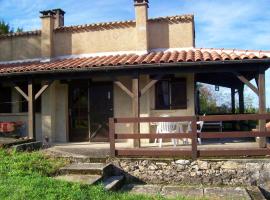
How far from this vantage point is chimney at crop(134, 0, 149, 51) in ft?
47.9

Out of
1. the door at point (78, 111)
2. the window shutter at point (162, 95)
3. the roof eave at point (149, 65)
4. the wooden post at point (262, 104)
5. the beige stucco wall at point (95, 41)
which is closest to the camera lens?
the wooden post at point (262, 104)

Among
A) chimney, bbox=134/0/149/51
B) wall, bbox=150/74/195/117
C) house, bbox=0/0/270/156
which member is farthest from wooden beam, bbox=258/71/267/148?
chimney, bbox=134/0/149/51

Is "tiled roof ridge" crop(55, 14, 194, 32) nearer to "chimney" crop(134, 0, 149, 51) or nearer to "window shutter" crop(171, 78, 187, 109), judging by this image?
"chimney" crop(134, 0, 149, 51)

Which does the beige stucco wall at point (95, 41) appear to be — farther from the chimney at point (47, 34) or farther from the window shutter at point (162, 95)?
the window shutter at point (162, 95)

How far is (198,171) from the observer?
10359 millimetres

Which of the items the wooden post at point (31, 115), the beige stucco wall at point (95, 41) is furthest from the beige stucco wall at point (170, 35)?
the wooden post at point (31, 115)

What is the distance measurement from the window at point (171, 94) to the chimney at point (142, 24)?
4.99 ft

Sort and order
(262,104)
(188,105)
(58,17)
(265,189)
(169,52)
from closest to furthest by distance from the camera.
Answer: (265,189) → (262,104) → (188,105) → (169,52) → (58,17)

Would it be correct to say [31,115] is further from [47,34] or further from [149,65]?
[149,65]

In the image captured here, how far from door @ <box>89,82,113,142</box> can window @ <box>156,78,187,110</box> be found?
6.01 feet

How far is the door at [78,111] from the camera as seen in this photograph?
49.2 ft

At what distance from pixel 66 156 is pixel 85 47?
231 inches

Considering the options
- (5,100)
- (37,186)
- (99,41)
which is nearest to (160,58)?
(99,41)

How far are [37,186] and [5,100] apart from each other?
359 inches
